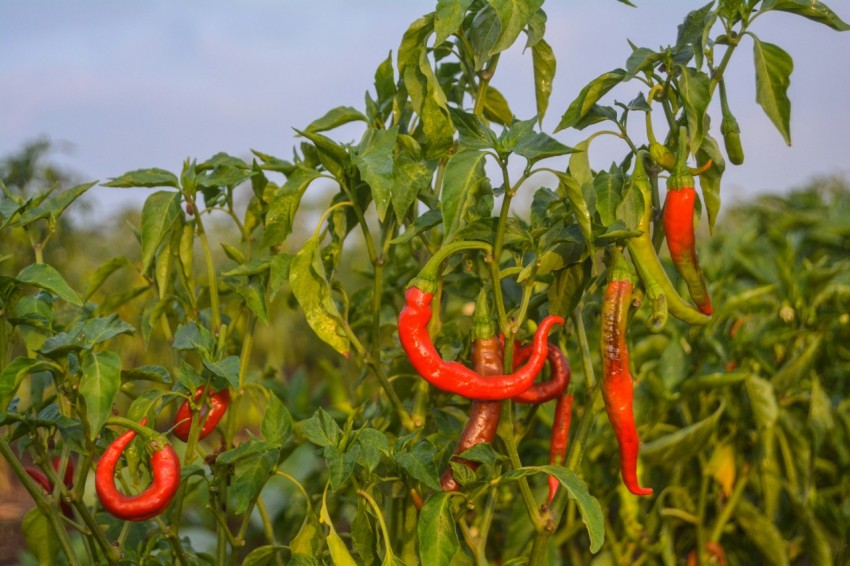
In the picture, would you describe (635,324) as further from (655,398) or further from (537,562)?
(537,562)

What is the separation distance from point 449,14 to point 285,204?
0.34 meters

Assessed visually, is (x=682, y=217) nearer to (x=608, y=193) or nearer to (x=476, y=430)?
(x=608, y=193)

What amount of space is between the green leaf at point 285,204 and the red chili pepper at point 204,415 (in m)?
0.23

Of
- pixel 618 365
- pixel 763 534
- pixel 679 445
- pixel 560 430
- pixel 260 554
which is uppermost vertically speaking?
pixel 618 365

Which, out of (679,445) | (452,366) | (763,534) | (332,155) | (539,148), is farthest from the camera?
(763,534)

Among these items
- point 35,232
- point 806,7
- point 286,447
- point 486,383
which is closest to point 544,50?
point 806,7

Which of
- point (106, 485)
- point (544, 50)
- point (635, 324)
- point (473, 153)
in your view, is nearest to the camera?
point (473, 153)

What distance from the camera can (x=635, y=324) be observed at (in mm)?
2258

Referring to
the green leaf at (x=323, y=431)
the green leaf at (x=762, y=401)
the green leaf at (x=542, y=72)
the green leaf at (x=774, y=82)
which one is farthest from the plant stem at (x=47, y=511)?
the green leaf at (x=762, y=401)

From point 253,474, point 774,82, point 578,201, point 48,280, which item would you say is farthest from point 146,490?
point 774,82

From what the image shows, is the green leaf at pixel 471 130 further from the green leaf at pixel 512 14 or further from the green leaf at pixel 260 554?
the green leaf at pixel 260 554

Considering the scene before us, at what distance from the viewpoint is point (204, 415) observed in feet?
4.26

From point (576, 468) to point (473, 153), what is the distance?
44 centimetres

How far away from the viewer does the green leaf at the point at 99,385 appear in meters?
1.02
